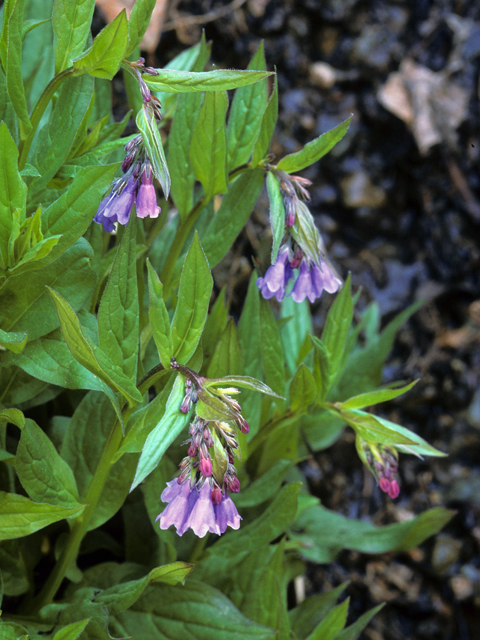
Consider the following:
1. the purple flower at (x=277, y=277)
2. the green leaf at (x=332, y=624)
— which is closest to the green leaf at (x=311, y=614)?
the green leaf at (x=332, y=624)

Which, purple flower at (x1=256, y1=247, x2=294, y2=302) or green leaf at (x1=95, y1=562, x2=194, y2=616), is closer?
green leaf at (x1=95, y1=562, x2=194, y2=616)

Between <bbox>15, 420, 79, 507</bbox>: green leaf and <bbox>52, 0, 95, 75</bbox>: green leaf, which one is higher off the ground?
<bbox>52, 0, 95, 75</bbox>: green leaf

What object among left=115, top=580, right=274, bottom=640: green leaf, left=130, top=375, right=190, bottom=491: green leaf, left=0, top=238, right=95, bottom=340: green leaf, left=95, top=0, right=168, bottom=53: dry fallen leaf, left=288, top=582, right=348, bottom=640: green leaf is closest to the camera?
left=130, top=375, right=190, bottom=491: green leaf

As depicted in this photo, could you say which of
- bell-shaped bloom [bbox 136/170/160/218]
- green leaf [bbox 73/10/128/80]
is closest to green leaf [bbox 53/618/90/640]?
bell-shaped bloom [bbox 136/170/160/218]

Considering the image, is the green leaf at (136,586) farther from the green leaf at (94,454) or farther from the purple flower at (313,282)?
the purple flower at (313,282)

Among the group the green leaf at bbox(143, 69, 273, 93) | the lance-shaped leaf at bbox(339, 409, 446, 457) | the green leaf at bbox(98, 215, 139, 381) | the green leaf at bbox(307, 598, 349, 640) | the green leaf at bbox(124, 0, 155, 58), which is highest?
the green leaf at bbox(124, 0, 155, 58)

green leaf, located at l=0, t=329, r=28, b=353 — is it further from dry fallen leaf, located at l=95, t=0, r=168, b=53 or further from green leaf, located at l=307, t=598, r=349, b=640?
dry fallen leaf, located at l=95, t=0, r=168, b=53
